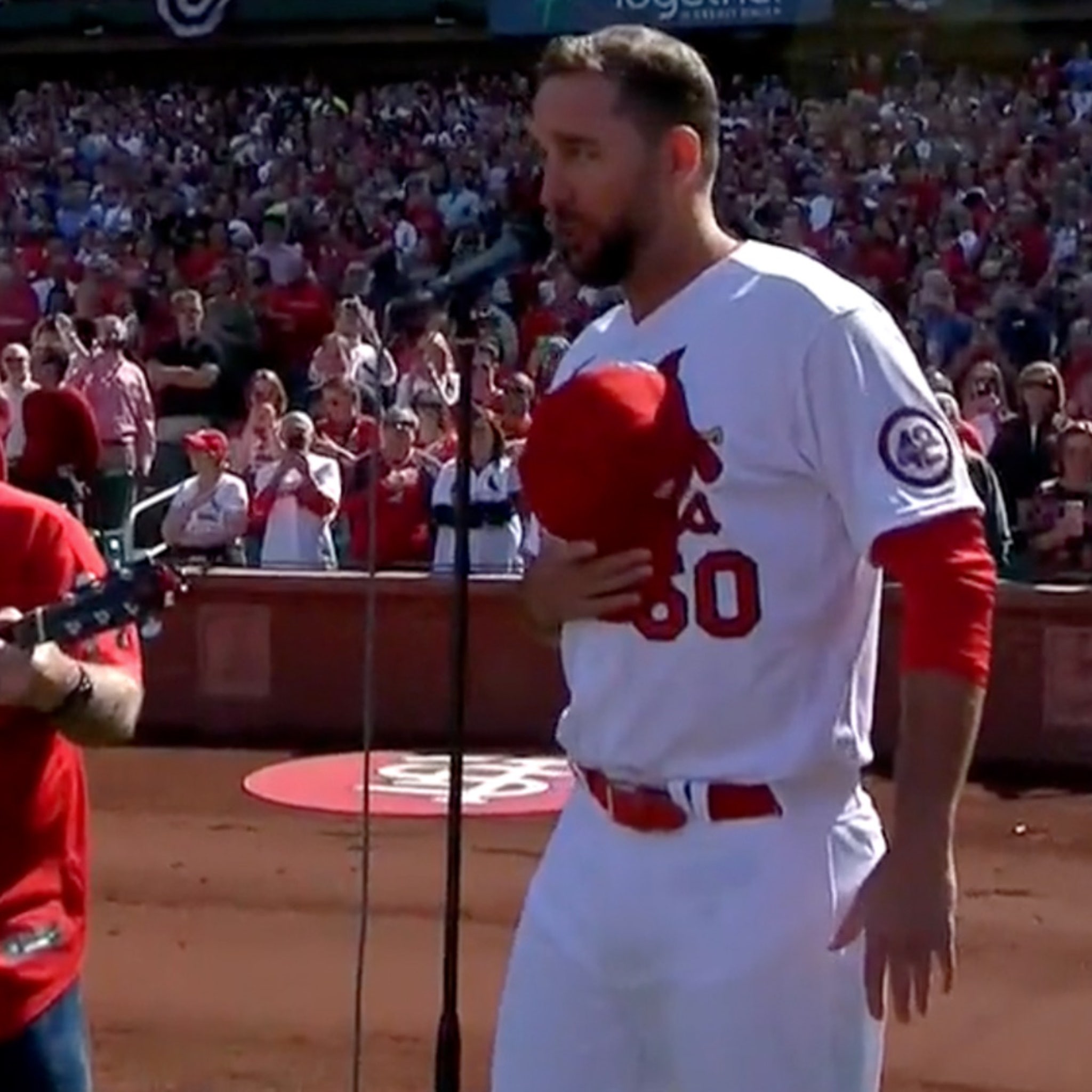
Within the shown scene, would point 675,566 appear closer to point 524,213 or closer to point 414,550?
point 524,213

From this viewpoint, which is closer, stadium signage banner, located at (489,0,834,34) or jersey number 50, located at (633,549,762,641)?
jersey number 50, located at (633,549,762,641)

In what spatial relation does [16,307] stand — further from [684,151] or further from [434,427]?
[684,151]

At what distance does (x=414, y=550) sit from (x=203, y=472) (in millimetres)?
1083

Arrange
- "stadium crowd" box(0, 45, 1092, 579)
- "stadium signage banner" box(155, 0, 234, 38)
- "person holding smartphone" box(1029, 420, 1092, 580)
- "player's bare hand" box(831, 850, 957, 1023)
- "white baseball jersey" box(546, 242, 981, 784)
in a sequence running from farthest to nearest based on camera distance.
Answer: "stadium signage banner" box(155, 0, 234, 38) < "stadium crowd" box(0, 45, 1092, 579) < "person holding smartphone" box(1029, 420, 1092, 580) < "white baseball jersey" box(546, 242, 981, 784) < "player's bare hand" box(831, 850, 957, 1023)

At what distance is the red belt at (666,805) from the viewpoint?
2.91 m

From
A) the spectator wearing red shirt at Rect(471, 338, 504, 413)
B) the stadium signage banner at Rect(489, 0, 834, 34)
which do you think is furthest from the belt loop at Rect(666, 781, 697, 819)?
the stadium signage banner at Rect(489, 0, 834, 34)

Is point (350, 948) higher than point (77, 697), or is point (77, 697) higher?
point (77, 697)

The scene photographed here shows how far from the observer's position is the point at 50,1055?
3.29 m

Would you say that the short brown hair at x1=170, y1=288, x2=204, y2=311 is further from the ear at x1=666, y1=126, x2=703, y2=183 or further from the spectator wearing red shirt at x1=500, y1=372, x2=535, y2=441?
the ear at x1=666, y1=126, x2=703, y2=183

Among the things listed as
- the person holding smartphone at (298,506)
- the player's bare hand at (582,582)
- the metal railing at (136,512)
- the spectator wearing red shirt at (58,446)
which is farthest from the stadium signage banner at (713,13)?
the player's bare hand at (582,582)

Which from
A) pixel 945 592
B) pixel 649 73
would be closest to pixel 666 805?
pixel 945 592

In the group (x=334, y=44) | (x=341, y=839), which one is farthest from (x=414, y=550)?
(x=334, y=44)

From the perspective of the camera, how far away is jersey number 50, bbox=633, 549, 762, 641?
289 cm

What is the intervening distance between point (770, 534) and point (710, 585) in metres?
0.10
